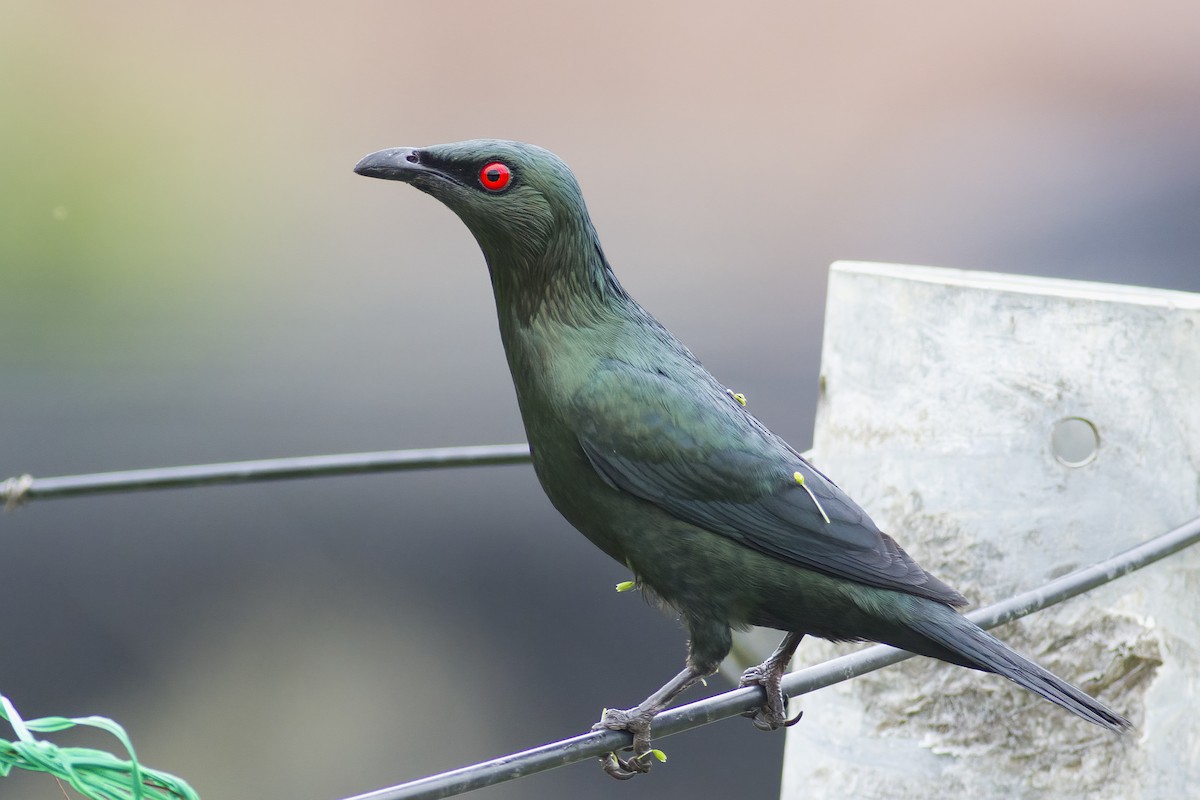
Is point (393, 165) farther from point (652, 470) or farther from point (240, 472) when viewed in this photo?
point (240, 472)

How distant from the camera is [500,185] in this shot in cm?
184

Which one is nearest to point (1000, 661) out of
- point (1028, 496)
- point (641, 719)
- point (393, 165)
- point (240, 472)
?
point (641, 719)

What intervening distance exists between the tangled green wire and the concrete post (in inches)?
60.5

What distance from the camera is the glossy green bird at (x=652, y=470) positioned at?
6.07 ft

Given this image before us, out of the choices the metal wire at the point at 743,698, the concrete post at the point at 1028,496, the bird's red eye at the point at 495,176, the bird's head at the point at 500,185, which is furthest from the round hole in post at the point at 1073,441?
the bird's red eye at the point at 495,176

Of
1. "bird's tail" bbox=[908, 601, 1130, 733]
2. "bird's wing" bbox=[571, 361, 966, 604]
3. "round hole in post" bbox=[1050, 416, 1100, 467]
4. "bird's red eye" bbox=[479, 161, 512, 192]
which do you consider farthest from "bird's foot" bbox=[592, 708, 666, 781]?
"round hole in post" bbox=[1050, 416, 1100, 467]

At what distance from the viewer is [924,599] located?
6.35 feet

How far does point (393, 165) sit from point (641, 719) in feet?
2.89

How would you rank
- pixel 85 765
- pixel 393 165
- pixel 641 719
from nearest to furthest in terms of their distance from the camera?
1. pixel 85 765
2. pixel 393 165
3. pixel 641 719

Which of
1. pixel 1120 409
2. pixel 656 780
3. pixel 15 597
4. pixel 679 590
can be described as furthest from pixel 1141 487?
pixel 15 597

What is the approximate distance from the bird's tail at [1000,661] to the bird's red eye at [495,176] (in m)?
0.87

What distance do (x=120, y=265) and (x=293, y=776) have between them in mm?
1867

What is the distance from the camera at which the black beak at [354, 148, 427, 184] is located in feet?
5.95

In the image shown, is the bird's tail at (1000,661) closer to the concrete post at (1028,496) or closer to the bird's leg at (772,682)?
the bird's leg at (772,682)
